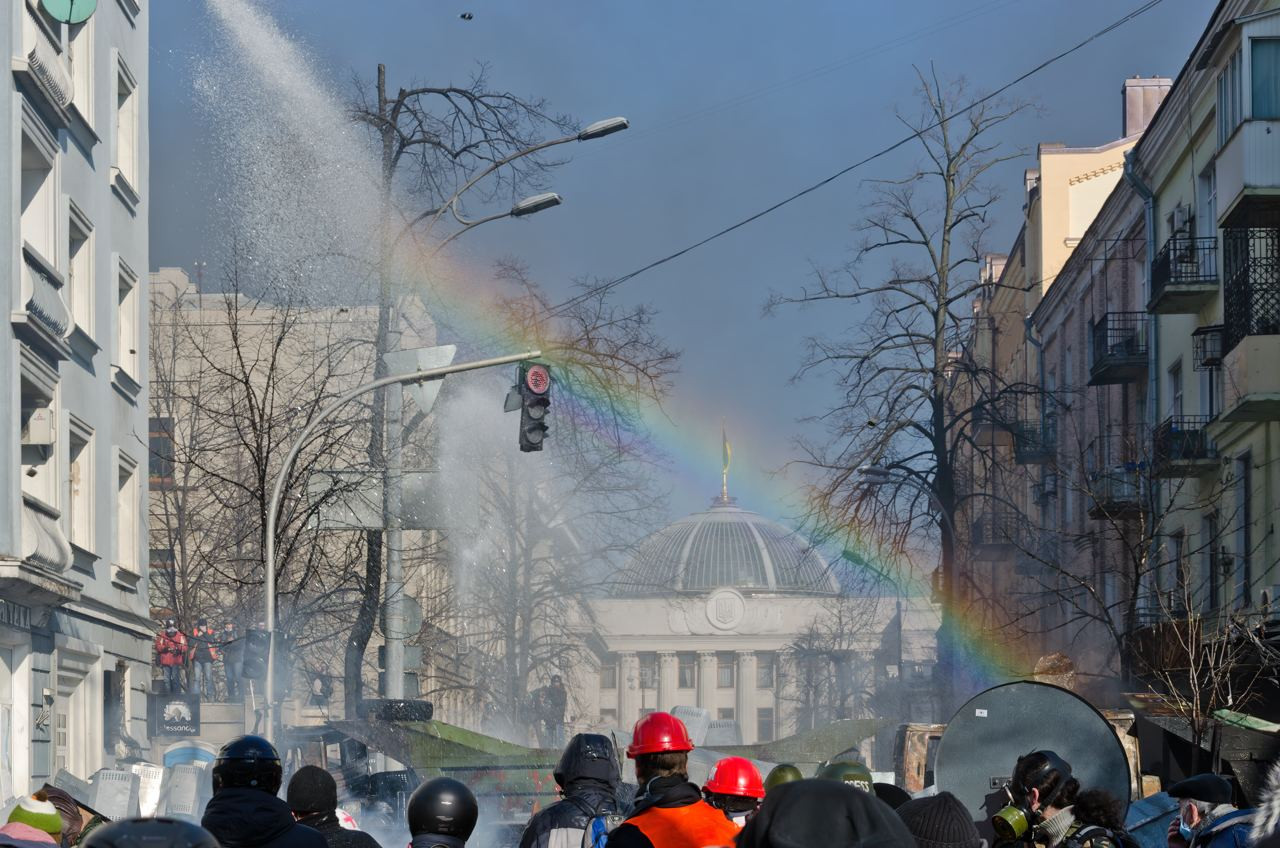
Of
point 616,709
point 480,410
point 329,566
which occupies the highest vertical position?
point 480,410

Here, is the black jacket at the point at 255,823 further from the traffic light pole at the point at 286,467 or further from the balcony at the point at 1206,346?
the balcony at the point at 1206,346

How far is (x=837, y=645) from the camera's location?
343 feet

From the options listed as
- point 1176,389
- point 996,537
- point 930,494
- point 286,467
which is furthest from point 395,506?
point 996,537

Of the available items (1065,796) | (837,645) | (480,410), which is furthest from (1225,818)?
(837,645)

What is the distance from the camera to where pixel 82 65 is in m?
22.1

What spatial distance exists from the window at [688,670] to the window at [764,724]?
484 centimetres

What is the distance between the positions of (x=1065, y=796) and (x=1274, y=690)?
63.0ft

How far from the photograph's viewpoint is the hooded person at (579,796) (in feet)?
22.8

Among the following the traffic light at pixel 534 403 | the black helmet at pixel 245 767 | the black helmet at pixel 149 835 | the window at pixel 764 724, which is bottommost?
the window at pixel 764 724

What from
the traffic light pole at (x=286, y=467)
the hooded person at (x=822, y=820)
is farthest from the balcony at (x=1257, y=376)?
the hooded person at (x=822, y=820)

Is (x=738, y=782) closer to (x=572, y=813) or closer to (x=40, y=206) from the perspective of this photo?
(x=572, y=813)

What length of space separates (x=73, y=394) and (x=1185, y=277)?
16411mm

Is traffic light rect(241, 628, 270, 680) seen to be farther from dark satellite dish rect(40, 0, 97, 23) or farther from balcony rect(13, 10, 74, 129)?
dark satellite dish rect(40, 0, 97, 23)

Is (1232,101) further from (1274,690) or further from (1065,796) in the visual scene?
(1065,796)
